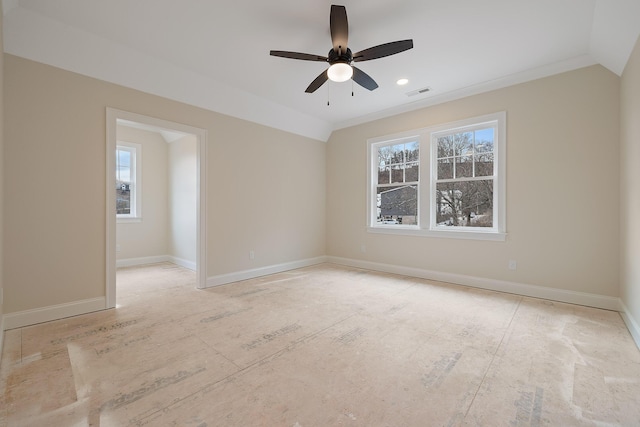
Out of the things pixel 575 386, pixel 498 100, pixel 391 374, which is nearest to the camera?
pixel 575 386

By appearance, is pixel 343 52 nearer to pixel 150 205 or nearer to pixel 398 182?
pixel 398 182

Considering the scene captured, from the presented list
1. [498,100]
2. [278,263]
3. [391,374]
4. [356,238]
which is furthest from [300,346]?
[498,100]

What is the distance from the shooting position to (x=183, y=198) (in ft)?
18.0

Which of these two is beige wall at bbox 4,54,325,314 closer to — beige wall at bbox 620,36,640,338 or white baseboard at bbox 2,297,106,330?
white baseboard at bbox 2,297,106,330

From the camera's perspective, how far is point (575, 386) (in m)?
1.80

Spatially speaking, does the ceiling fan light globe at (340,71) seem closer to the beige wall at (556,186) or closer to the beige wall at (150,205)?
the beige wall at (556,186)

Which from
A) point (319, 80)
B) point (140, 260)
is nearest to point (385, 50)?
point (319, 80)

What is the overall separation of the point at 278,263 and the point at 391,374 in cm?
333

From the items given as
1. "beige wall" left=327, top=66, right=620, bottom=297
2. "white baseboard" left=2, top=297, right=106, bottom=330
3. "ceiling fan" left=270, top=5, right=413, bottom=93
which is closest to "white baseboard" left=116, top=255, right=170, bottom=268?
"white baseboard" left=2, top=297, right=106, bottom=330

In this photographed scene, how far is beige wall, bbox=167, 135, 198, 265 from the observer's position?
17.1 feet

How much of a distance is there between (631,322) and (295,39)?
4.24m

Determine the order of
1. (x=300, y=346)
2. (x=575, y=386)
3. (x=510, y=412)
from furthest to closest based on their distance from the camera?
(x=300, y=346)
(x=575, y=386)
(x=510, y=412)

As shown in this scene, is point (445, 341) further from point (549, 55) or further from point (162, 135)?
point (162, 135)

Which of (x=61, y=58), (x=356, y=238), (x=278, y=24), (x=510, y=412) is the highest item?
(x=278, y=24)
